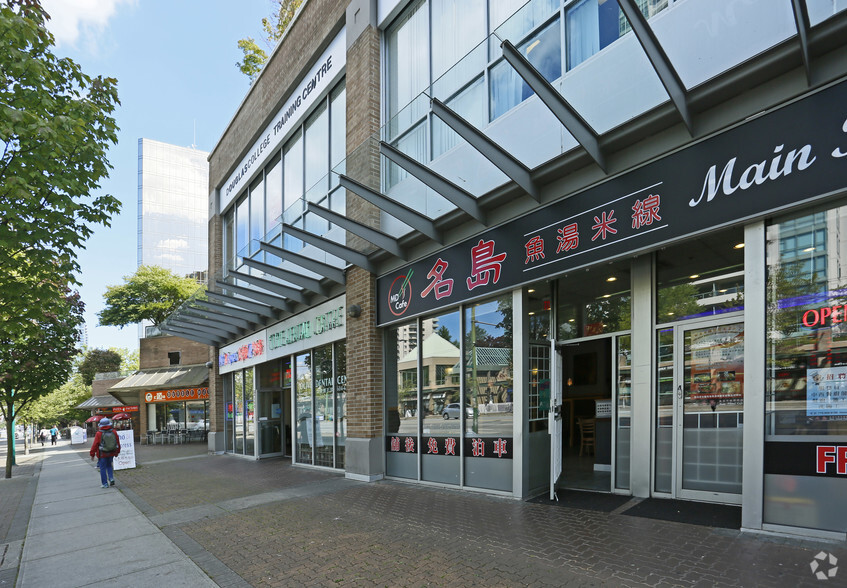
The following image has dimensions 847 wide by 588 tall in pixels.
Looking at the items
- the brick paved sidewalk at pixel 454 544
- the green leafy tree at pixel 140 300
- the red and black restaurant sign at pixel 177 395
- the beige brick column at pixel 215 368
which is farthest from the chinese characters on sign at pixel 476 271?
the green leafy tree at pixel 140 300

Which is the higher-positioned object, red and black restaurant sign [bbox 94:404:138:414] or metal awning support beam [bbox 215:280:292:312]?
metal awning support beam [bbox 215:280:292:312]

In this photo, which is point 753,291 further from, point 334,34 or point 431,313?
point 334,34

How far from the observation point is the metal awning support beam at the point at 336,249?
9.65 m

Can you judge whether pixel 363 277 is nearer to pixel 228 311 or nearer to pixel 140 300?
pixel 228 311

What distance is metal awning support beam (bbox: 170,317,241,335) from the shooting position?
17.9m

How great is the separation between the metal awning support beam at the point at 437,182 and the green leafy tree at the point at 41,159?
3725 mm

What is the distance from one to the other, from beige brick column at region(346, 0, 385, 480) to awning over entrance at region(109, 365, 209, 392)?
59.8 feet

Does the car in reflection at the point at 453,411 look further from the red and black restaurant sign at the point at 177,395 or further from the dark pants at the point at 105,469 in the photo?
the red and black restaurant sign at the point at 177,395

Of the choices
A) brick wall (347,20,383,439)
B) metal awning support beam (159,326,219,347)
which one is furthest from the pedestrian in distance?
metal awning support beam (159,326,219,347)

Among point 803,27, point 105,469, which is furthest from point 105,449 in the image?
point 803,27

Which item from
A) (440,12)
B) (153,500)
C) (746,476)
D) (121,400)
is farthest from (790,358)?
(121,400)

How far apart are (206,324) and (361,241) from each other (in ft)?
32.0

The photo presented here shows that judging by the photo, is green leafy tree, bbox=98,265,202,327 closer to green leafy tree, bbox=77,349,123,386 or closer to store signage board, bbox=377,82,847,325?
green leafy tree, bbox=77,349,123,386

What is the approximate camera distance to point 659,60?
5.07 m
